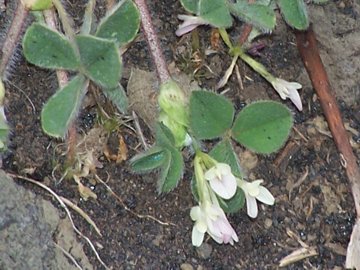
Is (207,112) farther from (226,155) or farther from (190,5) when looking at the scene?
(190,5)

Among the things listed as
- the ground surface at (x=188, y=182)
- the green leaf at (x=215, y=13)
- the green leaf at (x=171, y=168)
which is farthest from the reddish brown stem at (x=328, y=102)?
the green leaf at (x=171, y=168)

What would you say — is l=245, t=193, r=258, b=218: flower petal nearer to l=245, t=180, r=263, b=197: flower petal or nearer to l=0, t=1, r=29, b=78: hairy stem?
l=245, t=180, r=263, b=197: flower petal

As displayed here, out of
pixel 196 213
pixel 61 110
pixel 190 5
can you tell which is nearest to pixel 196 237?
pixel 196 213

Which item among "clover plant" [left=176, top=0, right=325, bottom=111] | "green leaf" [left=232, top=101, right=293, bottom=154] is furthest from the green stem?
"green leaf" [left=232, top=101, right=293, bottom=154]

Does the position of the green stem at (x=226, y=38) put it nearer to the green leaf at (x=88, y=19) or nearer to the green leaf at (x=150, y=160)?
the green leaf at (x=88, y=19)

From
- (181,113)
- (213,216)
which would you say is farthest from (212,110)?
(213,216)
